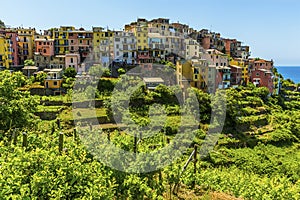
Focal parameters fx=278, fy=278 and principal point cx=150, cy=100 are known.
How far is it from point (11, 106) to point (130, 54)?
80.0 ft

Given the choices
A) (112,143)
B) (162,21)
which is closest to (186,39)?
(162,21)

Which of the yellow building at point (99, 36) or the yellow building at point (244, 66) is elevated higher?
the yellow building at point (99, 36)

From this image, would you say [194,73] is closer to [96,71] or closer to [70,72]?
[96,71]

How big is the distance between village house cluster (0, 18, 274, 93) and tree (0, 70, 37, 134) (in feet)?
56.1

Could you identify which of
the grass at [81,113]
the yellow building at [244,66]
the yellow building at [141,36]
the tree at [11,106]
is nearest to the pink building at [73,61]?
the yellow building at [141,36]

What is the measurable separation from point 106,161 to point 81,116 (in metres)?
17.7

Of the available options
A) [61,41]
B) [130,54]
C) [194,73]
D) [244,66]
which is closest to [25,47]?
[61,41]

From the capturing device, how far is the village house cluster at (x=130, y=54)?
100 feet

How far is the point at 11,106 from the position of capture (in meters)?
10.3

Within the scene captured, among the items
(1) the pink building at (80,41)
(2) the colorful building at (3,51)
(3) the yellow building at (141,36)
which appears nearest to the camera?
(2) the colorful building at (3,51)

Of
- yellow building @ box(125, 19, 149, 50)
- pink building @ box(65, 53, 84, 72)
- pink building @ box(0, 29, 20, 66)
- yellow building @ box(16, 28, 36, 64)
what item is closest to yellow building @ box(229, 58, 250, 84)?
A: yellow building @ box(125, 19, 149, 50)

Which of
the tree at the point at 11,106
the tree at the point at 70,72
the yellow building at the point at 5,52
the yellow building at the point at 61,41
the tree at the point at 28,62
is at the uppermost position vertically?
the yellow building at the point at 61,41

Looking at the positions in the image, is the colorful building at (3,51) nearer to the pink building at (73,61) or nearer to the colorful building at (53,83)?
the pink building at (73,61)

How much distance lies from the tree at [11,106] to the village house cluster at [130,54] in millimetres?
17110
